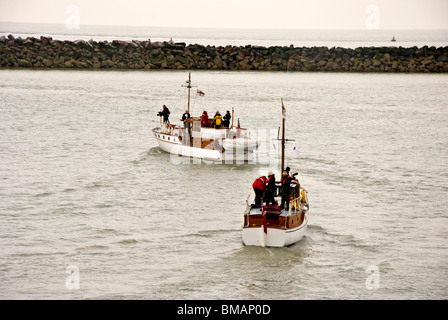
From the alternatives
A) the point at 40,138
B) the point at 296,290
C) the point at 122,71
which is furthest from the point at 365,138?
the point at 122,71

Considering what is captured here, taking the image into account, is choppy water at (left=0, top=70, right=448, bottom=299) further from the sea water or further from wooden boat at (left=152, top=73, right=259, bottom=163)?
wooden boat at (left=152, top=73, right=259, bottom=163)

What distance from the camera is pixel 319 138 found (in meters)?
42.4

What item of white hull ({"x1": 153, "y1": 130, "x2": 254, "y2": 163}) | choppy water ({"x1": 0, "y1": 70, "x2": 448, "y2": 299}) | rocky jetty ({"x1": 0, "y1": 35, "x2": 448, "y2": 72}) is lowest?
choppy water ({"x1": 0, "y1": 70, "x2": 448, "y2": 299})

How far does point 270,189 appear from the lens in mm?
20078

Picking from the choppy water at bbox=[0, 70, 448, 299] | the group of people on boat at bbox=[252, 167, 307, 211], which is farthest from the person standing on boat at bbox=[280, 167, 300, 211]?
the choppy water at bbox=[0, 70, 448, 299]

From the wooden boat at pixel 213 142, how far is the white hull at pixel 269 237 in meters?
13.0

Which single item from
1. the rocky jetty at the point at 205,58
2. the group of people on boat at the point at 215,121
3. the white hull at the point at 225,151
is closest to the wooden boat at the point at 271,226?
the white hull at the point at 225,151

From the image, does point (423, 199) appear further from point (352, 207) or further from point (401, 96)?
point (401, 96)

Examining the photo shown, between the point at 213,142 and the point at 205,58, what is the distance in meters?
63.8

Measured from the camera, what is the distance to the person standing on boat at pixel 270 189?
787 inches

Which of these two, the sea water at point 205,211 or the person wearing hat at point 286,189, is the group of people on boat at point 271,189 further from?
the sea water at point 205,211

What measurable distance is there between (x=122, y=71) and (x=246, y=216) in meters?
77.0

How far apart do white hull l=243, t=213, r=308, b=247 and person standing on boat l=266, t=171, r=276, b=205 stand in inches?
49.8

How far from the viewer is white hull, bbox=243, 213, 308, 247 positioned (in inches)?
754
